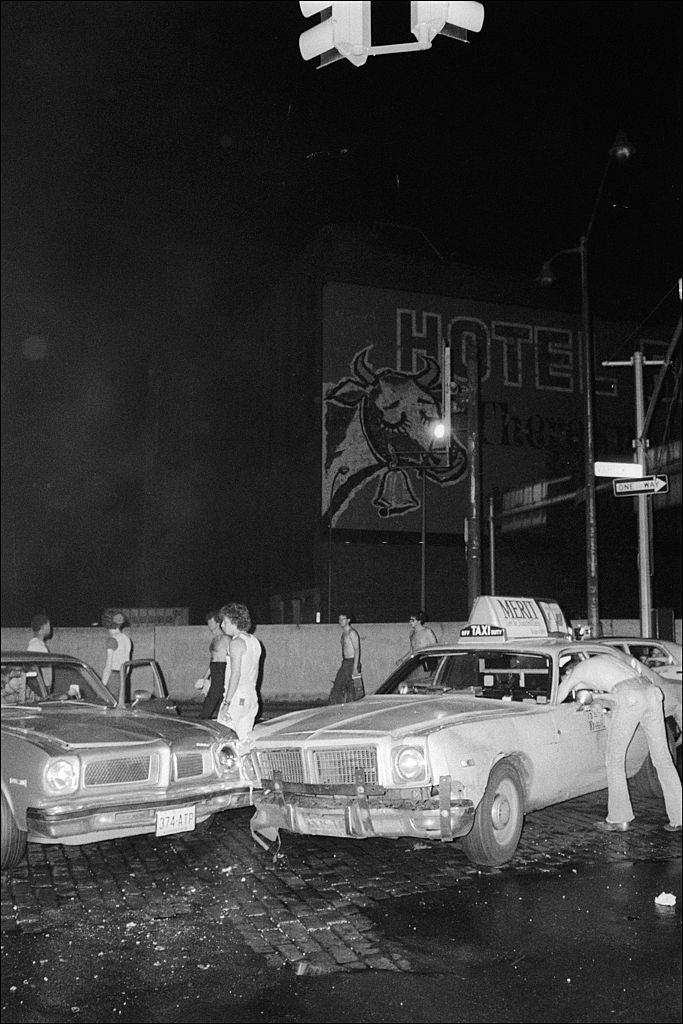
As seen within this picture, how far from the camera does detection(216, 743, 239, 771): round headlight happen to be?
241 inches

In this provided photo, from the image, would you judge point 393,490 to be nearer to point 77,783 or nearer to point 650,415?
point 650,415

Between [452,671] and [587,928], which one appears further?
[452,671]

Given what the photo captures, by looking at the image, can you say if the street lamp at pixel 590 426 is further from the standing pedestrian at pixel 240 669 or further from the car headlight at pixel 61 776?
the car headlight at pixel 61 776

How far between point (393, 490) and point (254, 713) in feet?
8.73

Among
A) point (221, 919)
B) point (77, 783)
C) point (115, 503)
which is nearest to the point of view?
point (221, 919)

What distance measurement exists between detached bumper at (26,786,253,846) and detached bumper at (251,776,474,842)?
1.93ft

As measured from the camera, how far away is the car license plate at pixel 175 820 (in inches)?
219

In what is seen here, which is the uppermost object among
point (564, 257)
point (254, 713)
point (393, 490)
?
point (564, 257)

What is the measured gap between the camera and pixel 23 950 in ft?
15.0

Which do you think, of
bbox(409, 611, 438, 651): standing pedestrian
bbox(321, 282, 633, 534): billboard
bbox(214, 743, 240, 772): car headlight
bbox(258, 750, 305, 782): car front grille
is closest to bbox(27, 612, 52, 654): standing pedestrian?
bbox(321, 282, 633, 534): billboard

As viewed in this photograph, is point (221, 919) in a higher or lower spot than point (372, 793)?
lower

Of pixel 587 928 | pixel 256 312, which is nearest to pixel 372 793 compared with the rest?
pixel 587 928

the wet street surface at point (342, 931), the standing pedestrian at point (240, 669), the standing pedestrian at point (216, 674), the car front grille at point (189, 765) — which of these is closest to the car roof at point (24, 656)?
the standing pedestrian at point (216, 674)

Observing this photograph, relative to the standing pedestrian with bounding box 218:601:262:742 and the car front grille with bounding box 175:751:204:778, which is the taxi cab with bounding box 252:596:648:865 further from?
the standing pedestrian with bounding box 218:601:262:742
